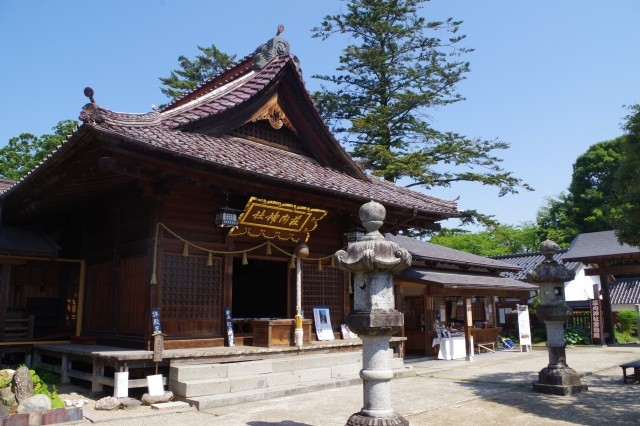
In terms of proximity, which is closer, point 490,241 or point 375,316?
point 375,316

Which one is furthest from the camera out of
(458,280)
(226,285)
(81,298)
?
(458,280)

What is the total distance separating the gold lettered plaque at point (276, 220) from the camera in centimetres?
1128

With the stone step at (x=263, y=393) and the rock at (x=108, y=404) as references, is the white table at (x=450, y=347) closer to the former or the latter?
the stone step at (x=263, y=393)

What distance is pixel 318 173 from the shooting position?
511 inches

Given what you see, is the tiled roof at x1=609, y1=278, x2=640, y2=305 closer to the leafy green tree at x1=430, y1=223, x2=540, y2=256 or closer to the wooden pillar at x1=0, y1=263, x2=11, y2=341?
the leafy green tree at x1=430, y1=223, x2=540, y2=256

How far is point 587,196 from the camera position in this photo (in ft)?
140

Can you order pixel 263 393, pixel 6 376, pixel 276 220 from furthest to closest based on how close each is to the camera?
pixel 276 220, pixel 263 393, pixel 6 376

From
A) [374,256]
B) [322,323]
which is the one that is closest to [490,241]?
[322,323]

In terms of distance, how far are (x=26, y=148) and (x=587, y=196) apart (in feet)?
139

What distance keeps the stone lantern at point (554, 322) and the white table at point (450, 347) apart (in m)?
6.57

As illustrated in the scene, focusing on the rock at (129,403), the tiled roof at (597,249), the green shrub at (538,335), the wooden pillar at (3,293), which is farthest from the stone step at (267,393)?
the tiled roof at (597,249)

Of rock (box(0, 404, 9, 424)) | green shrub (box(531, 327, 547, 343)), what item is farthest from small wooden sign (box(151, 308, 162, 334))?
green shrub (box(531, 327, 547, 343))

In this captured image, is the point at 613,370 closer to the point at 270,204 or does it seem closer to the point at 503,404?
the point at 503,404

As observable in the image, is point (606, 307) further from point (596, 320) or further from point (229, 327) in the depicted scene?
point (229, 327)
